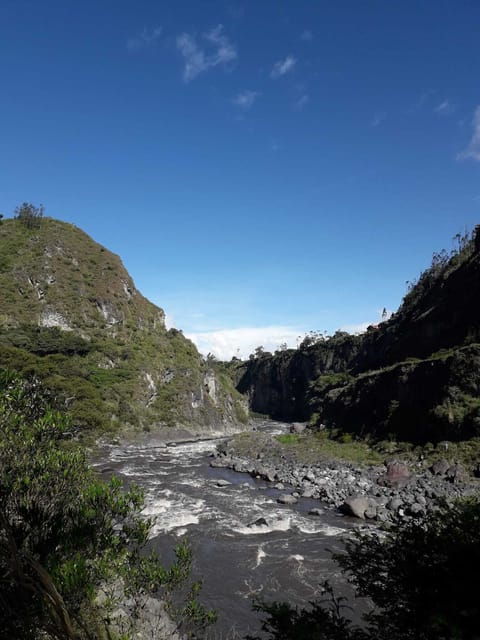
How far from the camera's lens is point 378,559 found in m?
8.66

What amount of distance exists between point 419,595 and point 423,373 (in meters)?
53.0

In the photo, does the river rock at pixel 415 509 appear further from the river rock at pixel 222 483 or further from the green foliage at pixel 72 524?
the green foliage at pixel 72 524

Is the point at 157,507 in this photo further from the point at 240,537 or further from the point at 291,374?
the point at 291,374

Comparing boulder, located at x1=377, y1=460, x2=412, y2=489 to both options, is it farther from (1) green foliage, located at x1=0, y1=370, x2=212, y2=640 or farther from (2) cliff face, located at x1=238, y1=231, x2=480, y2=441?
(1) green foliage, located at x1=0, y1=370, x2=212, y2=640

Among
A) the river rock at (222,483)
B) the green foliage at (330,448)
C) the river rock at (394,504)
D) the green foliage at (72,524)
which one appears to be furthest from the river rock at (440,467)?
the green foliage at (72,524)

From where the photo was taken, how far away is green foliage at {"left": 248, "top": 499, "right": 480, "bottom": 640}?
5.98 metres

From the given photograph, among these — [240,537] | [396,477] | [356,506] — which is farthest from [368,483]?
[240,537]

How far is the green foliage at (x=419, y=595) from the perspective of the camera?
Answer: 5.98m

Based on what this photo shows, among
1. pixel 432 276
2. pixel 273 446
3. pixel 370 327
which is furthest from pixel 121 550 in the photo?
pixel 370 327

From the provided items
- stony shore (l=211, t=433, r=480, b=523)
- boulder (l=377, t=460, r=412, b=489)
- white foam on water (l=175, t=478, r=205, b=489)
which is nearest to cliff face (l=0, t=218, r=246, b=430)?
white foam on water (l=175, t=478, r=205, b=489)

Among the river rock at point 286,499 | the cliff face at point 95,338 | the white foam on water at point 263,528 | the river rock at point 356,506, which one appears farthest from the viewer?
the cliff face at point 95,338

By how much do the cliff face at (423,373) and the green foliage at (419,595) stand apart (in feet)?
131

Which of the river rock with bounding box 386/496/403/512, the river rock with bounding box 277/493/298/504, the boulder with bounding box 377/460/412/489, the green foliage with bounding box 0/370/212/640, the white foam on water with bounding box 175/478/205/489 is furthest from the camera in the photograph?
the white foam on water with bounding box 175/478/205/489

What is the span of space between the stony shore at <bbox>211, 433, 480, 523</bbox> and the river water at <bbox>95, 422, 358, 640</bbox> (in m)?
1.74
